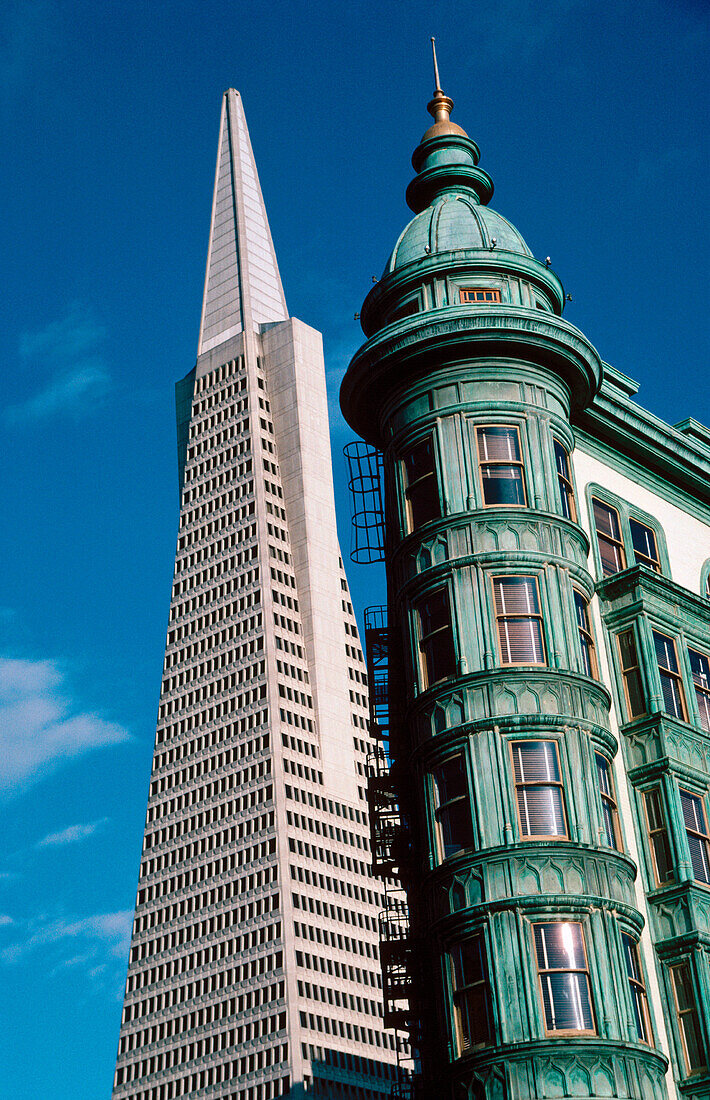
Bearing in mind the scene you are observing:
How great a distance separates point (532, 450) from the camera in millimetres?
44312

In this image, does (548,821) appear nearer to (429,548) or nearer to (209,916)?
(429,548)

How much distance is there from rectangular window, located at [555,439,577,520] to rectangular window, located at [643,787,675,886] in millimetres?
8057

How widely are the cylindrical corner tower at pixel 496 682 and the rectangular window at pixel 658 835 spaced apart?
259 cm

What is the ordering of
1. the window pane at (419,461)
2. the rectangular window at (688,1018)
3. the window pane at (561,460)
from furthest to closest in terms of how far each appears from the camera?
the window pane at (561,460)
the window pane at (419,461)
the rectangular window at (688,1018)

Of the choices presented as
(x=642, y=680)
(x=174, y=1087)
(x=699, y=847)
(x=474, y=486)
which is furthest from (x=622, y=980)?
(x=174, y=1087)

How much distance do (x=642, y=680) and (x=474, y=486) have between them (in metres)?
7.39

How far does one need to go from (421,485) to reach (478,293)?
23.0ft

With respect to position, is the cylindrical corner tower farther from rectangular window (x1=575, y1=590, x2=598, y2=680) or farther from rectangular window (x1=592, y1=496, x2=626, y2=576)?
rectangular window (x1=592, y1=496, x2=626, y2=576)

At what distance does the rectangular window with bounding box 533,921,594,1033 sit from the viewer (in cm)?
3622

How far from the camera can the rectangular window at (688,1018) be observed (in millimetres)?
39906

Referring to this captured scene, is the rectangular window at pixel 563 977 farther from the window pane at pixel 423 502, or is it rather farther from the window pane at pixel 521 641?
the window pane at pixel 423 502

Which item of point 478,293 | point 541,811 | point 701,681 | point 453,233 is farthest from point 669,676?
point 453,233

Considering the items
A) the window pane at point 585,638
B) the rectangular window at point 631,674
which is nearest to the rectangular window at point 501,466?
the window pane at point 585,638

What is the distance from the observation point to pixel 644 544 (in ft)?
168
